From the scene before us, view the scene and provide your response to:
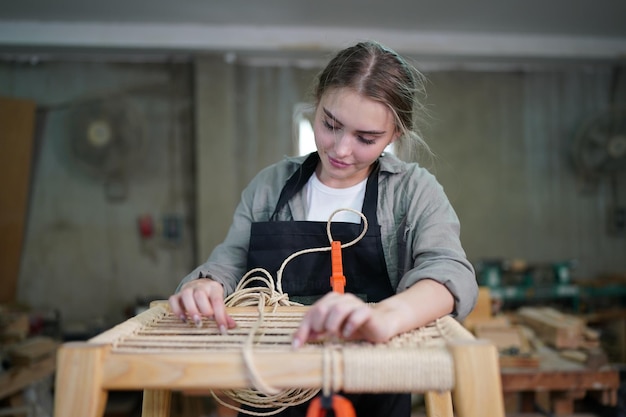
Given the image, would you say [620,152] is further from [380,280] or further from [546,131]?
[380,280]

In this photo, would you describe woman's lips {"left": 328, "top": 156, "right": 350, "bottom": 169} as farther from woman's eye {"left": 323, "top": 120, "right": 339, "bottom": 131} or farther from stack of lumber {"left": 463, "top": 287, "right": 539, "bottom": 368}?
stack of lumber {"left": 463, "top": 287, "right": 539, "bottom": 368}

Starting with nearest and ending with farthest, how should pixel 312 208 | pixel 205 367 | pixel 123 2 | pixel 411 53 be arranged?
pixel 205 367, pixel 312 208, pixel 123 2, pixel 411 53

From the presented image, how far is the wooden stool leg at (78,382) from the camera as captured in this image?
0.75 metres

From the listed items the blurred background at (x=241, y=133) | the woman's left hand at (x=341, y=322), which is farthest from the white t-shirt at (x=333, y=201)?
the blurred background at (x=241, y=133)

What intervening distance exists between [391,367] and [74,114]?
439cm

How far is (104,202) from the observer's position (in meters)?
4.86

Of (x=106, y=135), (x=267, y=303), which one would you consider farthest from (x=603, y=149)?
(x=267, y=303)

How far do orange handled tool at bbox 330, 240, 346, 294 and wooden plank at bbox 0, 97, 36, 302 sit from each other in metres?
3.88

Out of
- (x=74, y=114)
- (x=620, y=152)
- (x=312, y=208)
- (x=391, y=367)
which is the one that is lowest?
(x=391, y=367)

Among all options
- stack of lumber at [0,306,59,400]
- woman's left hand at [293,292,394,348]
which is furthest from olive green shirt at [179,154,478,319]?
stack of lumber at [0,306,59,400]

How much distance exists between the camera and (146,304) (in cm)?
443

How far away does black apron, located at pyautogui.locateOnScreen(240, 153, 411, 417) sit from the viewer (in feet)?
4.24

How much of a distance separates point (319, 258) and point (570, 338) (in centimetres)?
253

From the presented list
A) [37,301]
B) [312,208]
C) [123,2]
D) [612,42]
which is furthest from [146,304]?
[612,42]
